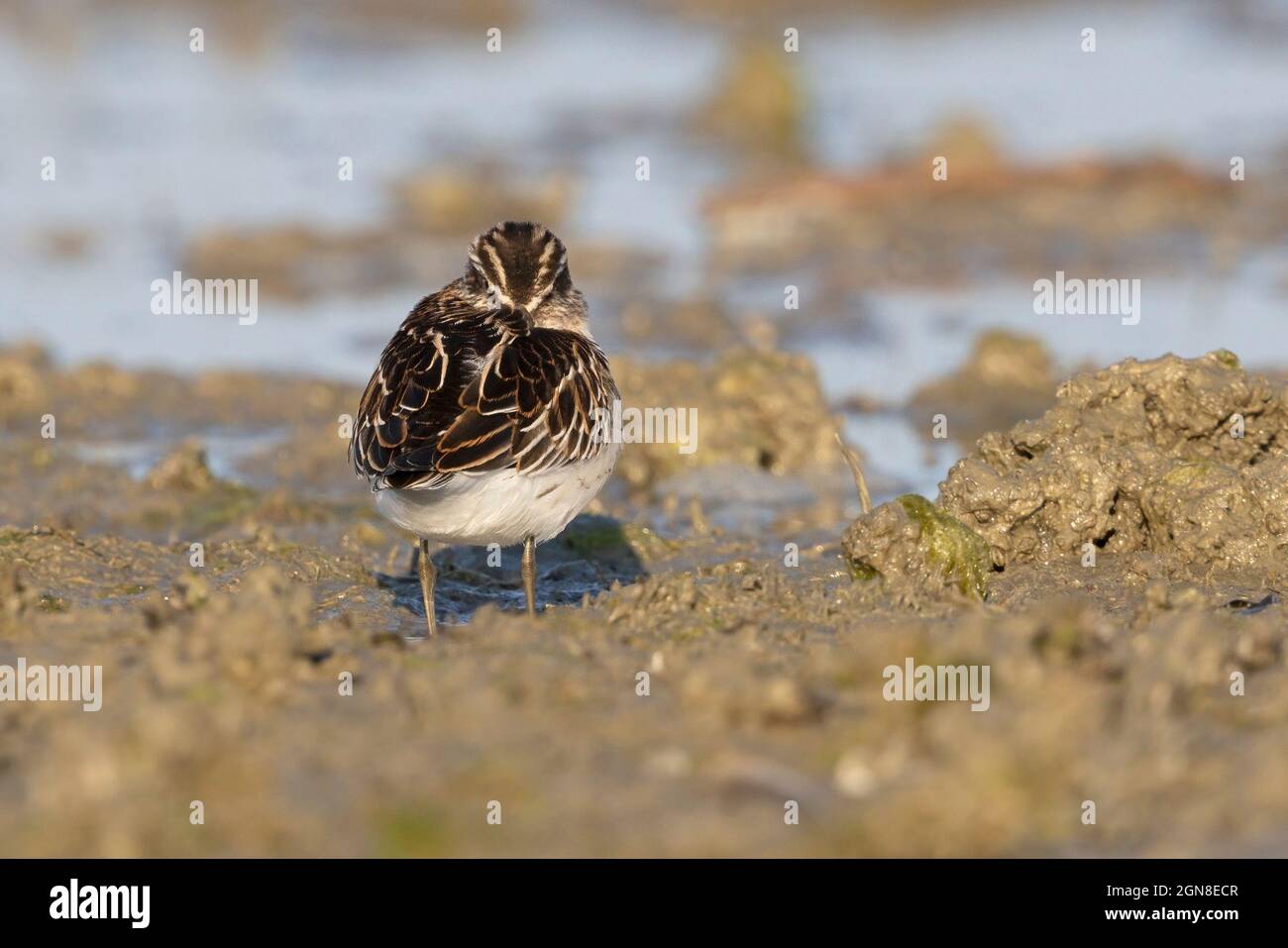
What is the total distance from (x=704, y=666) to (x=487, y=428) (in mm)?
2029

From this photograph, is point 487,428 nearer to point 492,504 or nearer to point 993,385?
point 492,504

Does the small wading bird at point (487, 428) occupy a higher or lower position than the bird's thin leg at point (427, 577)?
higher

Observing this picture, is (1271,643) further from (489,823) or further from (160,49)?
(160,49)

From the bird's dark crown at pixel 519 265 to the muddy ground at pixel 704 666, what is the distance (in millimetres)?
1549

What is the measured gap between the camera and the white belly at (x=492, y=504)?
795cm

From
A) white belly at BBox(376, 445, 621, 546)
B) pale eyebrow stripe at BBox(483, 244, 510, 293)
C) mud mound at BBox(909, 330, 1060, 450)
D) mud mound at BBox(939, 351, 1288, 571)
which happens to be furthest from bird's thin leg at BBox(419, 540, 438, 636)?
mud mound at BBox(909, 330, 1060, 450)

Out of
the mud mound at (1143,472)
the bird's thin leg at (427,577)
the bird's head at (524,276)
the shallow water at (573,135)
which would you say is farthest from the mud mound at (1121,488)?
the shallow water at (573,135)

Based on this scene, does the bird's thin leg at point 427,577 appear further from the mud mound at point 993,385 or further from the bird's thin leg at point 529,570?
the mud mound at point 993,385

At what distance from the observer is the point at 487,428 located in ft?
26.2

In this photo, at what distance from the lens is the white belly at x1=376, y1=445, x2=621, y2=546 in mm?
7953

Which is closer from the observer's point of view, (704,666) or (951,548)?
(704,666)

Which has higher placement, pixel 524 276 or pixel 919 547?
pixel 524 276

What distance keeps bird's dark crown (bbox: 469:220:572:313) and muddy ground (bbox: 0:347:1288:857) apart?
1.55 m

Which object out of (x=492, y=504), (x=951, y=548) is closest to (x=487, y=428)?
(x=492, y=504)
